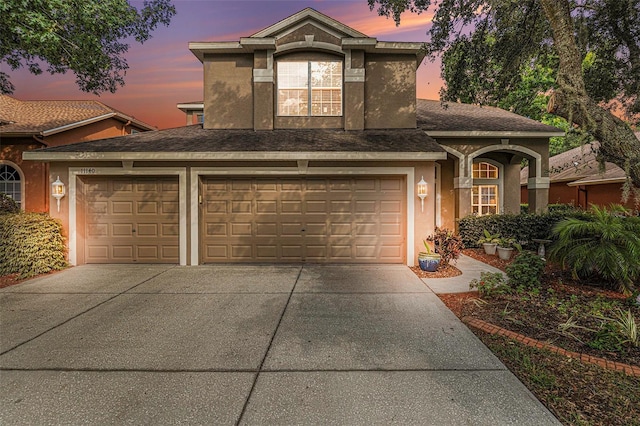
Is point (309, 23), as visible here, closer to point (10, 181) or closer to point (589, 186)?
point (10, 181)

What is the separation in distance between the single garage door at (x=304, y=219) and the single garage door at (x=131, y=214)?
88 cm

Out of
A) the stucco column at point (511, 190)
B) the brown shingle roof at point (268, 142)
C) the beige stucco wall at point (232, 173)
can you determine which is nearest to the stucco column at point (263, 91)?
the brown shingle roof at point (268, 142)

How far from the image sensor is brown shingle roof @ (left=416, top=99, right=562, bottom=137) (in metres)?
10.8

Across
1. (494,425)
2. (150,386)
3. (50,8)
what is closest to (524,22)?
(494,425)

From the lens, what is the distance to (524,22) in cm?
827

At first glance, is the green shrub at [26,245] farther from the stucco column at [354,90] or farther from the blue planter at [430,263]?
the blue planter at [430,263]

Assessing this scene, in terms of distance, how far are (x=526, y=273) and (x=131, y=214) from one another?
9.65 m

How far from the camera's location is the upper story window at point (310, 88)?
31.9ft

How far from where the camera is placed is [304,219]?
330 inches

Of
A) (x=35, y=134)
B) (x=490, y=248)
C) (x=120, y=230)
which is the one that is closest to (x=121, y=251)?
(x=120, y=230)

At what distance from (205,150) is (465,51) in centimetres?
822

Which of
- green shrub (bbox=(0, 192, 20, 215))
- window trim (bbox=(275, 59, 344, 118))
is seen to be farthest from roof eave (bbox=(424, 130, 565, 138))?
green shrub (bbox=(0, 192, 20, 215))

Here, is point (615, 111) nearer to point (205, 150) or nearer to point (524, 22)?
point (524, 22)

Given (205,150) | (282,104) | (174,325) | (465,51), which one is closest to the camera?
(174,325)
